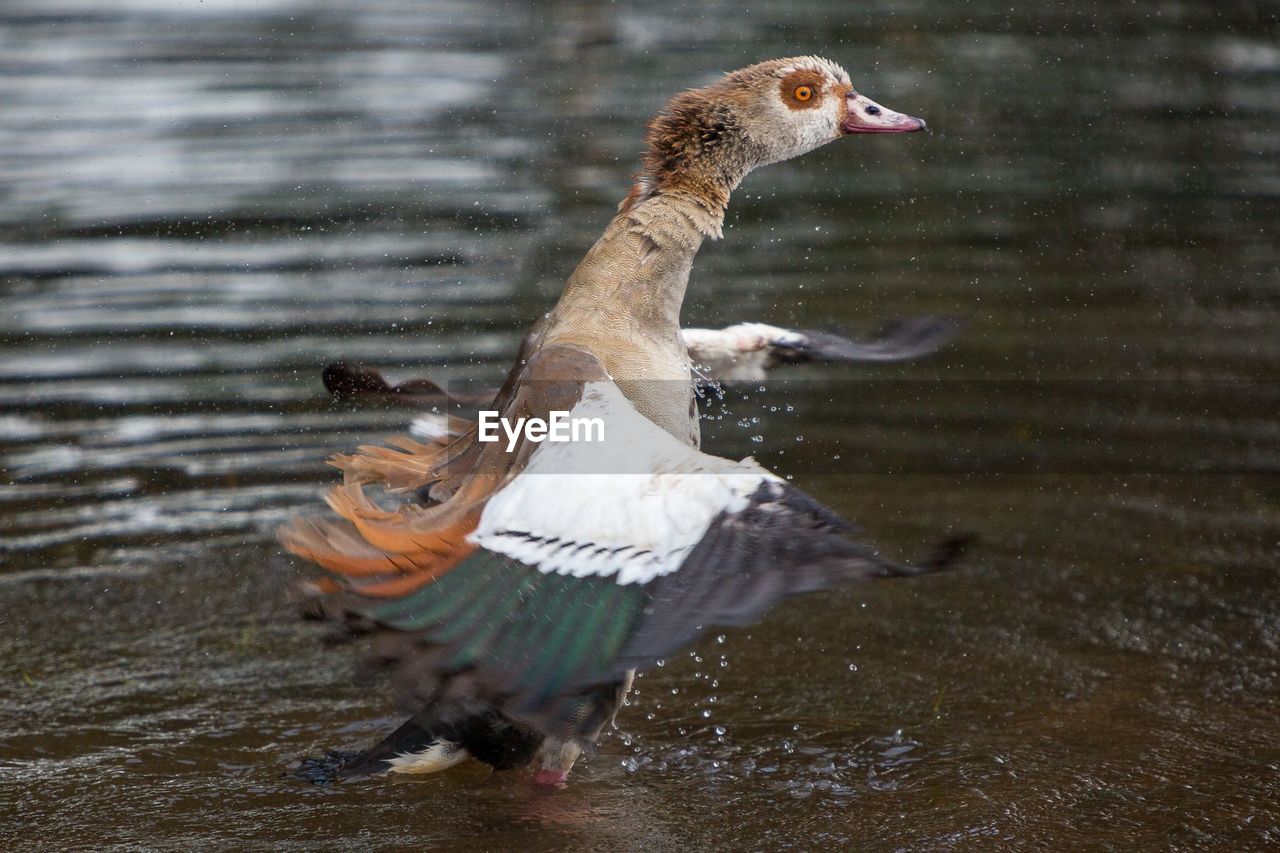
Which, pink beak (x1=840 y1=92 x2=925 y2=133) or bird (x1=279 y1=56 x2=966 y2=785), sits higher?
pink beak (x1=840 y1=92 x2=925 y2=133)

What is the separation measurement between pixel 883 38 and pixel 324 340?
3.72 metres

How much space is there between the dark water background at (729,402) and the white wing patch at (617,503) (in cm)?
85

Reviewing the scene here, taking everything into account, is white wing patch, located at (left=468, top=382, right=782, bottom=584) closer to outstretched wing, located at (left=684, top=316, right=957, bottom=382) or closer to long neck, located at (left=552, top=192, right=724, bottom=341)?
long neck, located at (left=552, top=192, right=724, bottom=341)

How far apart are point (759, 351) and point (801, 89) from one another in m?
0.85

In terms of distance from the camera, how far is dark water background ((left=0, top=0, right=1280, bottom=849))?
387cm

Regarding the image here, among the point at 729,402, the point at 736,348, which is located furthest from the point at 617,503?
the point at 729,402

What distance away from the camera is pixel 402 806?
3795 millimetres

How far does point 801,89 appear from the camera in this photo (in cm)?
427

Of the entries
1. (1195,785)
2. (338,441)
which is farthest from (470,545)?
(338,441)

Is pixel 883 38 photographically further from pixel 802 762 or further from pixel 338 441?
pixel 802 762

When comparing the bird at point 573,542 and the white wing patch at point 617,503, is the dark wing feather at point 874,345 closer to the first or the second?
the bird at point 573,542

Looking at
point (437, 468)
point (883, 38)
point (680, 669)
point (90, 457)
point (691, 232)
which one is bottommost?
point (680, 669)

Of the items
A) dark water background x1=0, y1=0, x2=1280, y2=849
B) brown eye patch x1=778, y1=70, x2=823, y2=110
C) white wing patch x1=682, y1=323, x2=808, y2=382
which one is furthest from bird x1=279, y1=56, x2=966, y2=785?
dark water background x1=0, y1=0, x2=1280, y2=849

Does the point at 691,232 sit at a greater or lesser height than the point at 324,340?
greater
